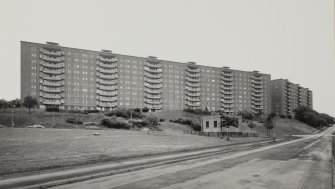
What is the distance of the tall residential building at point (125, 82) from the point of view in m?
105

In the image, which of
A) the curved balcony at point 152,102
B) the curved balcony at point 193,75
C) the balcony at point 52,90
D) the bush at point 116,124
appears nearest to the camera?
the bush at point 116,124

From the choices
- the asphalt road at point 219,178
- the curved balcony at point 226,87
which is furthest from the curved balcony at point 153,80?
the asphalt road at point 219,178

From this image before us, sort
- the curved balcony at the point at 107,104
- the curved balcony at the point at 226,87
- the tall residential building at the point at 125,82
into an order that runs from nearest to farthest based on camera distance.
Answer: the tall residential building at the point at 125,82
the curved balcony at the point at 107,104
the curved balcony at the point at 226,87

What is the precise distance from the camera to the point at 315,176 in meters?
15.4

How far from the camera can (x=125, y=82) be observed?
122250mm

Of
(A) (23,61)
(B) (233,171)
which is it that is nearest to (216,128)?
(B) (233,171)

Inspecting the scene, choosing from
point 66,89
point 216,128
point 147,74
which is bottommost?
point 216,128

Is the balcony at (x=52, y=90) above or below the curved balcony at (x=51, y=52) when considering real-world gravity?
below

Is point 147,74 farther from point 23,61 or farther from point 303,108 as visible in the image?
point 303,108

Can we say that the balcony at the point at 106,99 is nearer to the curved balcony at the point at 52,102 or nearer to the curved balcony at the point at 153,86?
the curved balcony at the point at 52,102

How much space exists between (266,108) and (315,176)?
540 ft

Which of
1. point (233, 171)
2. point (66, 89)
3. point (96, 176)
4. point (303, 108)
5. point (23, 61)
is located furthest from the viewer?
point (303, 108)

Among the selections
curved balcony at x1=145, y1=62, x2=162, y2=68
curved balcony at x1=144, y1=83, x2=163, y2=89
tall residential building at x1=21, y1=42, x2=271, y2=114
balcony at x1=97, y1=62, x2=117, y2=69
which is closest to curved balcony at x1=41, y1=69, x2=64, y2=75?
tall residential building at x1=21, y1=42, x2=271, y2=114

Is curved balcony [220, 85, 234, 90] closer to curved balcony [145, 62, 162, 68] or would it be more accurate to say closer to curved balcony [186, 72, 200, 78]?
curved balcony [186, 72, 200, 78]
